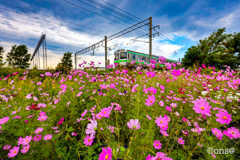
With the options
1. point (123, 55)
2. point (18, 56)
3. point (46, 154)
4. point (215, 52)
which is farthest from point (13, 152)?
point (18, 56)

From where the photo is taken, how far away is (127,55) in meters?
11.0

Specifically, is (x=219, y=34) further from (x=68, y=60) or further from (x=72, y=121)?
(x=68, y=60)

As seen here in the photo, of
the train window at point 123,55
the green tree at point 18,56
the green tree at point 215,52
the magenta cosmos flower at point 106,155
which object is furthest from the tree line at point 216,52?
the magenta cosmos flower at point 106,155

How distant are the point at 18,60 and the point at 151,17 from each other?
32.2 metres

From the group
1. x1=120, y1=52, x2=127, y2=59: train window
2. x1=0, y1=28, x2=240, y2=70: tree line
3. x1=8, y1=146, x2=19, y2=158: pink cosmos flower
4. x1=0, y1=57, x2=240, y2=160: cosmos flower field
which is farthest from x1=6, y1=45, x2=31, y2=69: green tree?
x1=8, y1=146, x2=19, y2=158: pink cosmos flower

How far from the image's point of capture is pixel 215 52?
532 inches

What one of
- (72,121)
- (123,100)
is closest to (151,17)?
(123,100)

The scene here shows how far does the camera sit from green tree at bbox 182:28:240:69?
42.1ft

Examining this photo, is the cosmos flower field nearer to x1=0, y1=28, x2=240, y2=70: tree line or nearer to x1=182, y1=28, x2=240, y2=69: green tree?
x1=0, y1=28, x2=240, y2=70: tree line

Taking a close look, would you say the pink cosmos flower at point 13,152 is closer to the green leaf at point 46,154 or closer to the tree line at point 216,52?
the green leaf at point 46,154

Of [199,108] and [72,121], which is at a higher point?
[199,108]

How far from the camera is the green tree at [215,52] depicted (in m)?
12.8

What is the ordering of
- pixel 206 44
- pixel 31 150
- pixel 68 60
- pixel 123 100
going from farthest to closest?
pixel 68 60 → pixel 206 44 → pixel 123 100 → pixel 31 150

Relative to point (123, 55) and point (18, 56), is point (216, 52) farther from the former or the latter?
point (18, 56)
